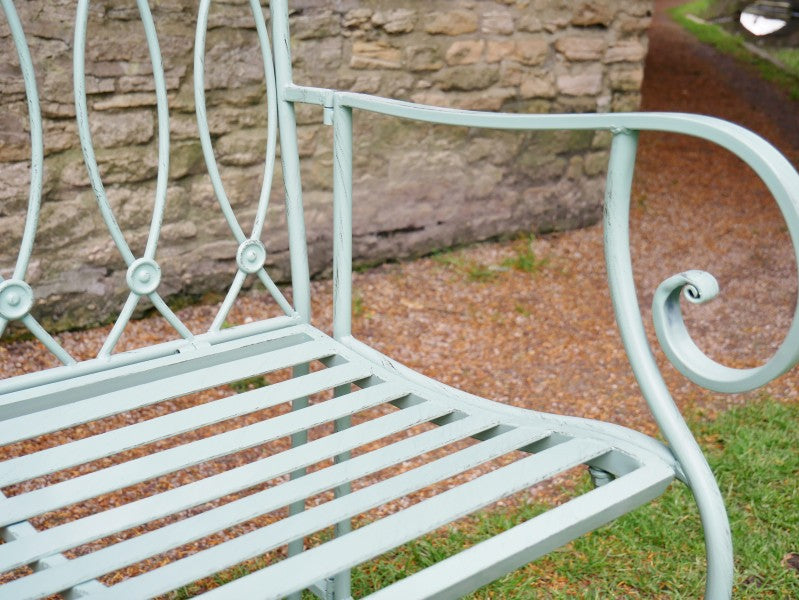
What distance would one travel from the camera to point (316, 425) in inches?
43.5

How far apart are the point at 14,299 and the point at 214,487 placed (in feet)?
1.40

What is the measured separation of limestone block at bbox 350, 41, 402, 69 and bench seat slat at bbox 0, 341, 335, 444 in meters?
2.03

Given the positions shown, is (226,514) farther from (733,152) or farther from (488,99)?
(488,99)

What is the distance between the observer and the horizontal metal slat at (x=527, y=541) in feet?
2.74

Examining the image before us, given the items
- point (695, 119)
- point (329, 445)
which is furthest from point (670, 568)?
point (695, 119)

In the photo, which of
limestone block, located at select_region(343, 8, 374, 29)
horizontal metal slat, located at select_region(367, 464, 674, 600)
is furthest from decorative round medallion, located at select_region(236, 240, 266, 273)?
limestone block, located at select_region(343, 8, 374, 29)

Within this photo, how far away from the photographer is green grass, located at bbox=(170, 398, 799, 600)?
179cm

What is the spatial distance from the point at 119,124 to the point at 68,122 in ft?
0.48

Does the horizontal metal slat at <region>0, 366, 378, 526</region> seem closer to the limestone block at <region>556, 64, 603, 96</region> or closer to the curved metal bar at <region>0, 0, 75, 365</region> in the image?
the curved metal bar at <region>0, 0, 75, 365</region>

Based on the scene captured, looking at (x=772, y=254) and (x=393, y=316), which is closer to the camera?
(x=393, y=316)

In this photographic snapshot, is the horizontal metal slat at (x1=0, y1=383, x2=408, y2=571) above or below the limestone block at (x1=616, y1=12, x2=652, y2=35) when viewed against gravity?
below

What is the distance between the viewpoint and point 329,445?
3.56 ft

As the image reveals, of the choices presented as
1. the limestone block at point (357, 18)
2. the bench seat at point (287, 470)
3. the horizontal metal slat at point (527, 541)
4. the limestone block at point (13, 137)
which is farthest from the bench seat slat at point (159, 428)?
the limestone block at point (357, 18)

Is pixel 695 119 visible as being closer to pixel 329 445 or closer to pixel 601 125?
pixel 601 125
